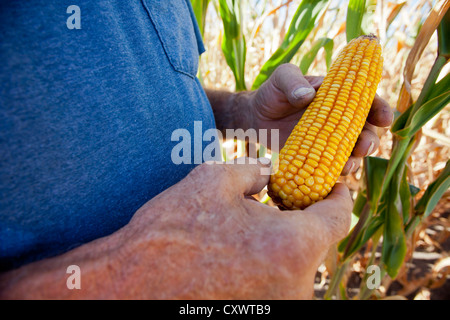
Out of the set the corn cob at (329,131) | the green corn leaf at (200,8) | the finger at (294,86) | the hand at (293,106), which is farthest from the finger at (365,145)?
the green corn leaf at (200,8)

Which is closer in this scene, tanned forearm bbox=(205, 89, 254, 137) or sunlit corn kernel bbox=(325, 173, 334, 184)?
sunlit corn kernel bbox=(325, 173, 334, 184)

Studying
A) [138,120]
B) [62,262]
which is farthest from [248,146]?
[62,262]

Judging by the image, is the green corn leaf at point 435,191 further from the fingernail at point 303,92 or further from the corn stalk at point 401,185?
the fingernail at point 303,92

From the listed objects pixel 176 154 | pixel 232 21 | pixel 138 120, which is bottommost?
pixel 176 154

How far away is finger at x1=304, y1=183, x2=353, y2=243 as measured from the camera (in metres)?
0.54

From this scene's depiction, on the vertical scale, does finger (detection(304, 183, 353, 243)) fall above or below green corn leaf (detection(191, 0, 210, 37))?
below

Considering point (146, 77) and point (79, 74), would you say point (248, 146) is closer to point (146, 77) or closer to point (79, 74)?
point (146, 77)

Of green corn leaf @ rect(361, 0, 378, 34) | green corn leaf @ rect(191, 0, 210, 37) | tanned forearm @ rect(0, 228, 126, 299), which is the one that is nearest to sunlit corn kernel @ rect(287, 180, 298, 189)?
tanned forearm @ rect(0, 228, 126, 299)

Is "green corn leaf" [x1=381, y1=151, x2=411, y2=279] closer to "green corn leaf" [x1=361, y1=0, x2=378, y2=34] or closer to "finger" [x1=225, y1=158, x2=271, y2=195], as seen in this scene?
"green corn leaf" [x1=361, y1=0, x2=378, y2=34]

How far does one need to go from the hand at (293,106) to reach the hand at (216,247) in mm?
516

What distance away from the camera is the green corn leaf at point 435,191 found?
1136 mm

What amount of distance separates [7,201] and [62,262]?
0.15m

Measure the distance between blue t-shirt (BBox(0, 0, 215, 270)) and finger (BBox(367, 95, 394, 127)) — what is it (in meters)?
0.70
